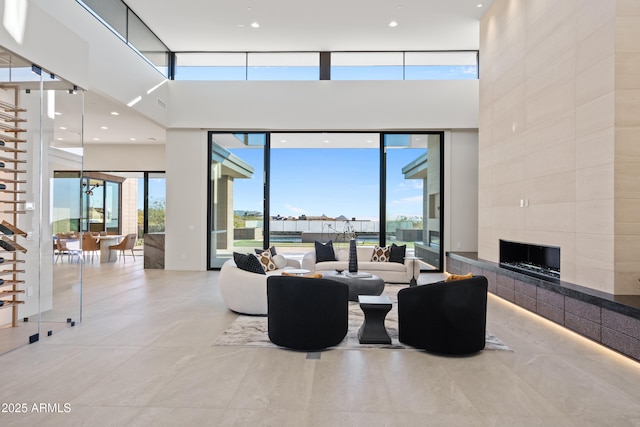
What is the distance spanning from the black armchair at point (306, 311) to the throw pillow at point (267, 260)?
10.2ft

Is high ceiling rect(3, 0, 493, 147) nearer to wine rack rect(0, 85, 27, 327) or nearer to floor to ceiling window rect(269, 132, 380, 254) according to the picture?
wine rack rect(0, 85, 27, 327)

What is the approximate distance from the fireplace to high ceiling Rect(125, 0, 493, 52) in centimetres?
462

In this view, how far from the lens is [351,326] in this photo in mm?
4926

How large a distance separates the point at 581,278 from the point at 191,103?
8597mm

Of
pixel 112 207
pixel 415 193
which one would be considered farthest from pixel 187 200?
pixel 112 207

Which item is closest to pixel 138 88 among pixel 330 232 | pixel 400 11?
pixel 400 11

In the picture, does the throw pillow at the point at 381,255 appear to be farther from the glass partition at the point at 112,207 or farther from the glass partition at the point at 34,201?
the glass partition at the point at 112,207

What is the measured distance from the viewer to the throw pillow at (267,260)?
7.12m

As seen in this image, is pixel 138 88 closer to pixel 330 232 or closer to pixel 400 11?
pixel 400 11

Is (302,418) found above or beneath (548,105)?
beneath

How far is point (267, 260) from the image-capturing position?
23.6 ft

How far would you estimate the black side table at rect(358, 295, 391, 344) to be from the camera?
4199 millimetres

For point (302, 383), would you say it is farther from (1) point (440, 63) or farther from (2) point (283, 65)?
(1) point (440, 63)

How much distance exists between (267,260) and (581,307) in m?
4.76
